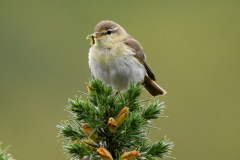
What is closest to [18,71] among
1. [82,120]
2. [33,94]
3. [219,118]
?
[33,94]

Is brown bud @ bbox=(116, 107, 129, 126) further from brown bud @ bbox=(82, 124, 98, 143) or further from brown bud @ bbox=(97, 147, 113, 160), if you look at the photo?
brown bud @ bbox=(97, 147, 113, 160)

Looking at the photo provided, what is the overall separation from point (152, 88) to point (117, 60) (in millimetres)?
415

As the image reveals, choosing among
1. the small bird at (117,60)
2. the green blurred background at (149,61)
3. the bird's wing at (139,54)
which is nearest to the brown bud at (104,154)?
the small bird at (117,60)

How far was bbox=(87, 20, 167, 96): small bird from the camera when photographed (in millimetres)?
6301

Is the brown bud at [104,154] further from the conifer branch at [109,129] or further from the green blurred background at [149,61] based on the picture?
the green blurred background at [149,61]

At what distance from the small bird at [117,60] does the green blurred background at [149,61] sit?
2.17m

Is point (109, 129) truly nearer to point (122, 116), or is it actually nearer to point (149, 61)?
point (122, 116)

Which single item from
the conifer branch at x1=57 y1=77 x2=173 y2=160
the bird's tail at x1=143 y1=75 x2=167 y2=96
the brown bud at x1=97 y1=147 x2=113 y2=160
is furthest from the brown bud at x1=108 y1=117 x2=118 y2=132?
the bird's tail at x1=143 y1=75 x2=167 y2=96

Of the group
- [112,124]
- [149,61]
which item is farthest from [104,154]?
[149,61]

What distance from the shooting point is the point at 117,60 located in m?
6.46

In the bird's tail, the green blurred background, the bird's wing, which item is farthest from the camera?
the green blurred background

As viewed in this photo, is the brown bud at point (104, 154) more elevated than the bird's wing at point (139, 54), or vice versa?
the bird's wing at point (139, 54)

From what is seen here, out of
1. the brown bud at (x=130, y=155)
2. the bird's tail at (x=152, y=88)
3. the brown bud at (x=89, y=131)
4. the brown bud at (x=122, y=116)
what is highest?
the bird's tail at (x=152, y=88)

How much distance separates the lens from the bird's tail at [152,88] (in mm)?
6578
